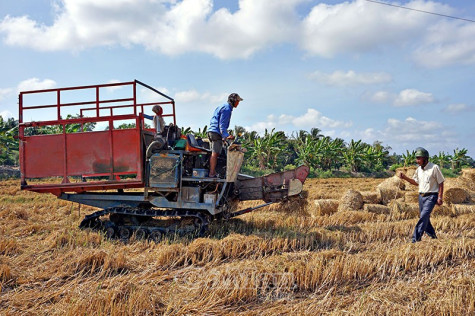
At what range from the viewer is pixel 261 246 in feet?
20.0

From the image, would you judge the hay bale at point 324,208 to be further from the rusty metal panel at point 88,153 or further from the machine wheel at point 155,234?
the rusty metal panel at point 88,153

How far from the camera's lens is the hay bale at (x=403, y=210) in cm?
909

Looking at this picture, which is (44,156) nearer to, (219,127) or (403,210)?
(219,127)

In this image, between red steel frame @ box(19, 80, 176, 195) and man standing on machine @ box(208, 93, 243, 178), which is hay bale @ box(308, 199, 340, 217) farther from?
red steel frame @ box(19, 80, 176, 195)

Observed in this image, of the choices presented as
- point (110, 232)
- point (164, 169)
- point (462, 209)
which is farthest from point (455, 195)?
point (110, 232)

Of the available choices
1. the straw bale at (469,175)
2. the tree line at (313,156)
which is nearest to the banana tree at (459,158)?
the tree line at (313,156)

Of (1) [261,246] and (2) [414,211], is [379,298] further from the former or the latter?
(2) [414,211]

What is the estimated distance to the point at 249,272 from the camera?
15.4 ft

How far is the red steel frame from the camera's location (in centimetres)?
730

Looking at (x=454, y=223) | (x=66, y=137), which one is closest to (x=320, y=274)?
(x=454, y=223)

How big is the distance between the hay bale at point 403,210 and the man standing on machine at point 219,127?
468cm

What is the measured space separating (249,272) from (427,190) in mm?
3908

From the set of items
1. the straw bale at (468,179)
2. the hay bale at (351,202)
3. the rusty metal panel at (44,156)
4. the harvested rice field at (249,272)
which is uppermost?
the rusty metal panel at (44,156)

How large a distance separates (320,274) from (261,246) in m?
1.53
